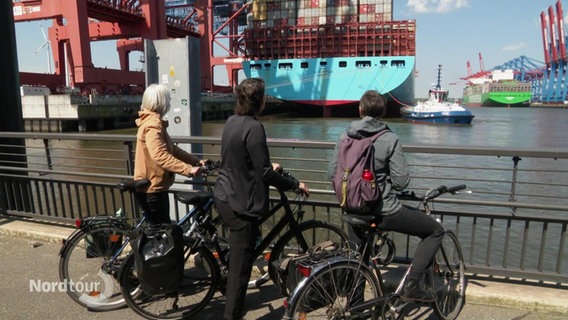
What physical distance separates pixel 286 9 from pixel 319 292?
182ft

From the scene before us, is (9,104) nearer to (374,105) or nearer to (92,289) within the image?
(92,289)

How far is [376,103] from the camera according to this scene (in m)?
2.63

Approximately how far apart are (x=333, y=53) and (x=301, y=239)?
47896 mm

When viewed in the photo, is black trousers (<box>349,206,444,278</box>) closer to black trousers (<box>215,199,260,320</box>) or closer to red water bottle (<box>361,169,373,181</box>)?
red water bottle (<box>361,169,373,181</box>)

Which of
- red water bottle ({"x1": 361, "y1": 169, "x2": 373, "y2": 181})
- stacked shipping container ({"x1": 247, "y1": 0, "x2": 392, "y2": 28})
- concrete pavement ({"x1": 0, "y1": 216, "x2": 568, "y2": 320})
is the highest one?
stacked shipping container ({"x1": 247, "y1": 0, "x2": 392, "y2": 28})

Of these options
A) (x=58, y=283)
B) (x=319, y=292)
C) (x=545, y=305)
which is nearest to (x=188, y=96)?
(x=58, y=283)

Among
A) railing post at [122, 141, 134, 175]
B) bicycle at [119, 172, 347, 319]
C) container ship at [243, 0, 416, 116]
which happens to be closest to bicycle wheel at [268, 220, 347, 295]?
bicycle at [119, 172, 347, 319]

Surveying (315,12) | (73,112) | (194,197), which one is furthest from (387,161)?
(315,12)

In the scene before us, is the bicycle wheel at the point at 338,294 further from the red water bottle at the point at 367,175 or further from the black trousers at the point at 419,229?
the red water bottle at the point at 367,175

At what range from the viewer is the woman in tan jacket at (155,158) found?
290 cm

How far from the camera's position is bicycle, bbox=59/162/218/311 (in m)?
3.04

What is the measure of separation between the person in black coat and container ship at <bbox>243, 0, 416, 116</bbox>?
44.9 meters

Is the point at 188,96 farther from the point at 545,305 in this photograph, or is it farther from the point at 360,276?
the point at 545,305

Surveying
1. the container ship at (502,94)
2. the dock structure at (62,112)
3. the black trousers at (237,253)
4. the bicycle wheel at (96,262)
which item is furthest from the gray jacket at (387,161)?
the container ship at (502,94)
